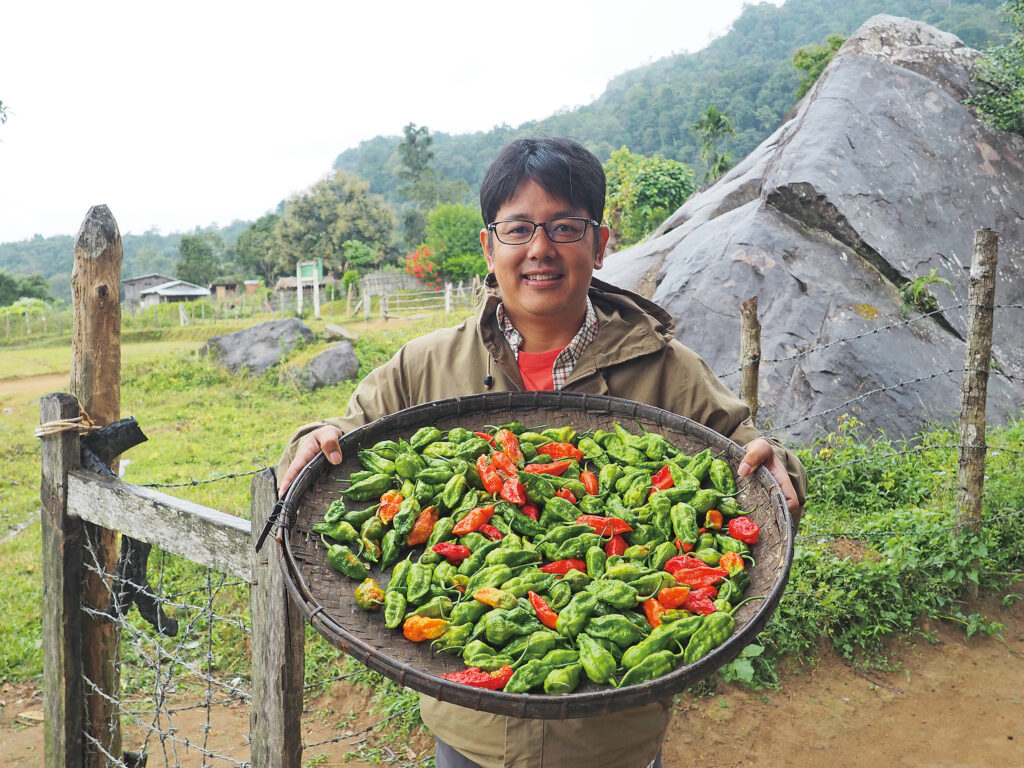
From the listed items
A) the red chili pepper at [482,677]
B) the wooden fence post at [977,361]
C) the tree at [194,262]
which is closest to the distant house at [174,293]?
the tree at [194,262]

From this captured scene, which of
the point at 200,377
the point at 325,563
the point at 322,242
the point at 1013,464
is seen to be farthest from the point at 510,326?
the point at 322,242

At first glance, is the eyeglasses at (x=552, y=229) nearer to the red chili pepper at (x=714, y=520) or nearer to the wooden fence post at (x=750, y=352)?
Result: the red chili pepper at (x=714, y=520)

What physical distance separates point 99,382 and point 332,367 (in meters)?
11.2

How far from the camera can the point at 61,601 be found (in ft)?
10.5

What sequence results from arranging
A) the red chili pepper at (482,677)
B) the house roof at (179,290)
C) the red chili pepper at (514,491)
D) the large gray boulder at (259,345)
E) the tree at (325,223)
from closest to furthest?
the red chili pepper at (482,677) < the red chili pepper at (514,491) < the large gray boulder at (259,345) < the tree at (325,223) < the house roof at (179,290)

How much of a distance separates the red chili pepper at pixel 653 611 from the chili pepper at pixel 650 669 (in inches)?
7.4

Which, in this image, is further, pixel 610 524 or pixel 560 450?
pixel 560 450

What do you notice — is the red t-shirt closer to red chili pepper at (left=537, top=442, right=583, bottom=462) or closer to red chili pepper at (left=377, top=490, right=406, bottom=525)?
red chili pepper at (left=537, top=442, right=583, bottom=462)

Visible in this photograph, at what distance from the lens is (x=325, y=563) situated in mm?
2170

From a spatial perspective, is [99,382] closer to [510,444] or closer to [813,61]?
[510,444]

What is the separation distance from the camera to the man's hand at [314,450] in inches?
90.7

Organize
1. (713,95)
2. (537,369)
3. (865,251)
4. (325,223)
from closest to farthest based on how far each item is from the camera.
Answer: (537,369) < (865,251) < (325,223) < (713,95)

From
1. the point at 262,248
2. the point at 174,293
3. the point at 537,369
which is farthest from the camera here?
the point at 262,248

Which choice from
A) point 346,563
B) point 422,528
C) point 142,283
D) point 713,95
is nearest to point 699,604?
point 422,528
